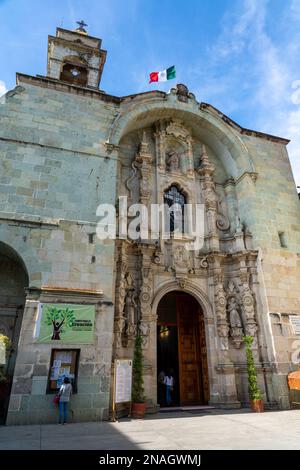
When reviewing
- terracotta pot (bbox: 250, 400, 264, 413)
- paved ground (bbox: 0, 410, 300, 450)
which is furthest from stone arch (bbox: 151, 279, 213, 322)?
paved ground (bbox: 0, 410, 300, 450)

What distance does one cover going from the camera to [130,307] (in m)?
10.9

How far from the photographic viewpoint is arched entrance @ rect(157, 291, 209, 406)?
1206 centimetres

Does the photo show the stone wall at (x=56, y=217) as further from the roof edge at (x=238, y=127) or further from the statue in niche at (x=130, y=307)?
the roof edge at (x=238, y=127)

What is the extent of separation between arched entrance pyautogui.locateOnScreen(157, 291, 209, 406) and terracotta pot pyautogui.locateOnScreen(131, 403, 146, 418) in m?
3.27

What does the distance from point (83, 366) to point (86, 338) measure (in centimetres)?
75

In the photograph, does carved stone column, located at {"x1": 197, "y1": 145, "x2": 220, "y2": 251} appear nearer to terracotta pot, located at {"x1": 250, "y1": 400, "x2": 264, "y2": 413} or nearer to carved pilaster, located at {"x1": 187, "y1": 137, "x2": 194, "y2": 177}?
carved pilaster, located at {"x1": 187, "y1": 137, "x2": 194, "y2": 177}

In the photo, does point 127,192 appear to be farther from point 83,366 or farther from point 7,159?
point 83,366

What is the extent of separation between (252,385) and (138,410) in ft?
12.9

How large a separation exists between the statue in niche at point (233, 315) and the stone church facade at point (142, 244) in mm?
40

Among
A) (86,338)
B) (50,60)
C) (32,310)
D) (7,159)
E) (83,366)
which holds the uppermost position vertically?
(50,60)

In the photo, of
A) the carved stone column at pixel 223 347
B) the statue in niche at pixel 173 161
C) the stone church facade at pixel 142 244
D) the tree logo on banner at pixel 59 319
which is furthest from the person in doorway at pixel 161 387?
the statue in niche at pixel 173 161

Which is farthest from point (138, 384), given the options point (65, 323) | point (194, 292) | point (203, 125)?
point (203, 125)
